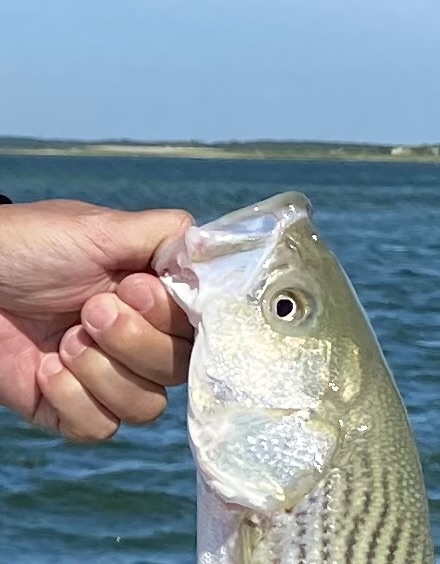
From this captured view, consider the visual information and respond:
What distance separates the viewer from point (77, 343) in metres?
4.18

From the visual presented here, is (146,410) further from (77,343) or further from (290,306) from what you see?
(290,306)

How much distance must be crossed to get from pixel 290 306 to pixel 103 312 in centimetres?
71

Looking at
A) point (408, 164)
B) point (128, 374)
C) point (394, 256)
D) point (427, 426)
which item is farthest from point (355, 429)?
point (408, 164)

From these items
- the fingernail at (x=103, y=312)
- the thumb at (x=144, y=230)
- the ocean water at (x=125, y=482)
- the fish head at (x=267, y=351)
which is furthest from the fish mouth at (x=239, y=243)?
the ocean water at (x=125, y=482)

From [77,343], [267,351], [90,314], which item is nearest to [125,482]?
[77,343]

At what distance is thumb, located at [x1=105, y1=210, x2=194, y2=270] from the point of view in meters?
3.88

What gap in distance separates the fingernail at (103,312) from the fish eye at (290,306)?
643 millimetres

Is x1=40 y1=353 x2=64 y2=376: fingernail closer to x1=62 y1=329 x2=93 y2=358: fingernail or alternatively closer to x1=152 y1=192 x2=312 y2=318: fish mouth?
x1=62 y1=329 x2=93 y2=358: fingernail

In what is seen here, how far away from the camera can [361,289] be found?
2242 cm

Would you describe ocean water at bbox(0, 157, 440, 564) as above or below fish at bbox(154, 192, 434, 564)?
below

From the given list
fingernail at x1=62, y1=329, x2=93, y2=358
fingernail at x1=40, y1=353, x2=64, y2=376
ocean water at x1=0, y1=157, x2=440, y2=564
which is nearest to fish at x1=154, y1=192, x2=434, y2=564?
fingernail at x1=62, y1=329, x2=93, y2=358

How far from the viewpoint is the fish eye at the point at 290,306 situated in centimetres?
346

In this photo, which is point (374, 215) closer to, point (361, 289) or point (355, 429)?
point (361, 289)

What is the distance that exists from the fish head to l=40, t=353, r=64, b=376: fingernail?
3.06ft
